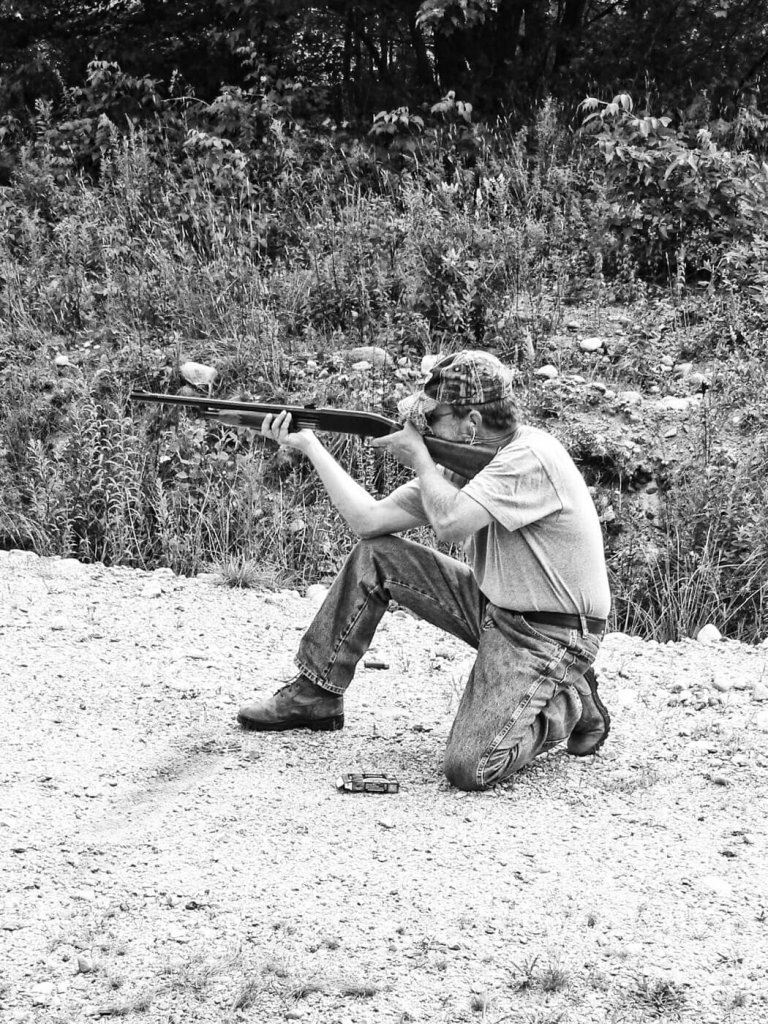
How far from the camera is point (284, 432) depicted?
4.69 metres

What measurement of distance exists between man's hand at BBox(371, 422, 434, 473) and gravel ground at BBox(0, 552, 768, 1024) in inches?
44.5

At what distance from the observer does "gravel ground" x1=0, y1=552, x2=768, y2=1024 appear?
3066 millimetres

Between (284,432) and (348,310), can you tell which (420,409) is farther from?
(348,310)

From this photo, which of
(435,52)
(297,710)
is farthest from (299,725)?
(435,52)

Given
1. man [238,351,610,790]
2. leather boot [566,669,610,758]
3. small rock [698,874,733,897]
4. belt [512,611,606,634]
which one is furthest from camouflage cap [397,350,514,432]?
small rock [698,874,733,897]

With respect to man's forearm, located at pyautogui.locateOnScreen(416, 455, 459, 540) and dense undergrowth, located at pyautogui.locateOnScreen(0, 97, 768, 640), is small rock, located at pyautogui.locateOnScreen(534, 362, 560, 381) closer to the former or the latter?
dense undergrowth, located at pyautogui.locateOnScreen(0, 97, 768, 640)

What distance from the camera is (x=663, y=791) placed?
4.28 meters

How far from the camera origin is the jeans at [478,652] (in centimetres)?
409

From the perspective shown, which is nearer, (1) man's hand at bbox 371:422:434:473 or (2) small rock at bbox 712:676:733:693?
(1) man's hand at bbox 371:422:434:473

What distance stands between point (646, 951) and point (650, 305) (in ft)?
19.3

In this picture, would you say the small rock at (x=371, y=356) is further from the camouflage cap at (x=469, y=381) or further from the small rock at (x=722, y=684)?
the camouflage cap at (x=469, y=381)

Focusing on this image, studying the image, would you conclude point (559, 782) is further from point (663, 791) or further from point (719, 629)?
point (719, 629)

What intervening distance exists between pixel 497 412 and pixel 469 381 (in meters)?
0.15

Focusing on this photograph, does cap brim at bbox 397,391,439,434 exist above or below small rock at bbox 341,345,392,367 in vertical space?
above
